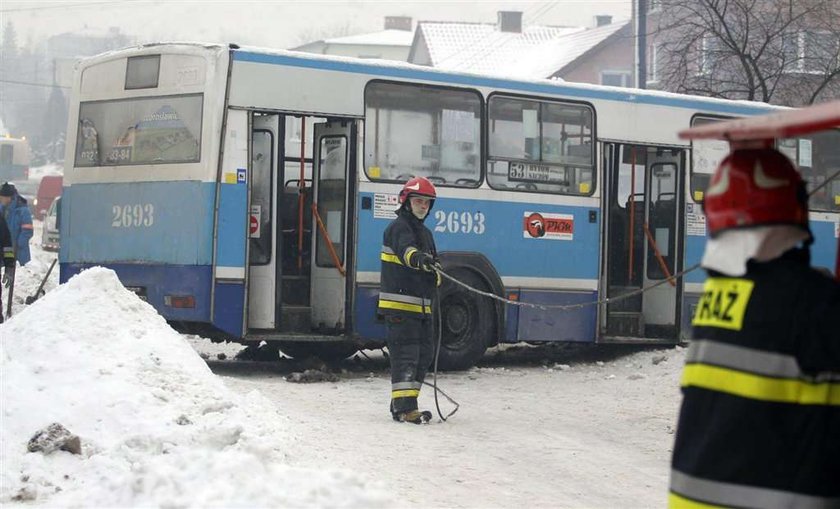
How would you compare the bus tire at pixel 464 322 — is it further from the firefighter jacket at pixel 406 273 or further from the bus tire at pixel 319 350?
the firefighter jacket at pixel 406 273

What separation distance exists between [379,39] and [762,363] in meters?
89.9

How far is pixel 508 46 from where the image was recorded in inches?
2559

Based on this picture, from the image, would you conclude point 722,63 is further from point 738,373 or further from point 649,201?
point 738,373

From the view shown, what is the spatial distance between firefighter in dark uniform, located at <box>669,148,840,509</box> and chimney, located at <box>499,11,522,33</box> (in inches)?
2609

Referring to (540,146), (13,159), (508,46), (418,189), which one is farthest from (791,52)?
(13,159)

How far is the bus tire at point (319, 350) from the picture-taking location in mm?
15109

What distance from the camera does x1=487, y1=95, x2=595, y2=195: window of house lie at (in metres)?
14.9

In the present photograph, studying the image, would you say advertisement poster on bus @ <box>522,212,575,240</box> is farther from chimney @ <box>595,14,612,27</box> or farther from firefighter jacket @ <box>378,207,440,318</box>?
chimney @ <box>595,14,612,27</box>

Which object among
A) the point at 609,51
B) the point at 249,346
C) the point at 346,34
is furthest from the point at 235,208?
the point at 346,34

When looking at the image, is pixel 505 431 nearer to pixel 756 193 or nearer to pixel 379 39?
pixel 756 193

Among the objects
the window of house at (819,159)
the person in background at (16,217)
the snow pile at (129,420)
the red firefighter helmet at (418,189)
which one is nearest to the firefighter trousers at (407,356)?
the red firefighter helmet at (418,189)

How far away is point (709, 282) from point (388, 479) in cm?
436

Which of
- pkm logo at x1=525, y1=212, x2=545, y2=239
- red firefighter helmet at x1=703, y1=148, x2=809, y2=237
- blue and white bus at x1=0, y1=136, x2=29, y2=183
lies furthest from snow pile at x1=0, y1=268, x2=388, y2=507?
blue and white bus at x1=0, y1=136, x2=29, y2=183

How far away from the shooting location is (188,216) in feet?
43.7
